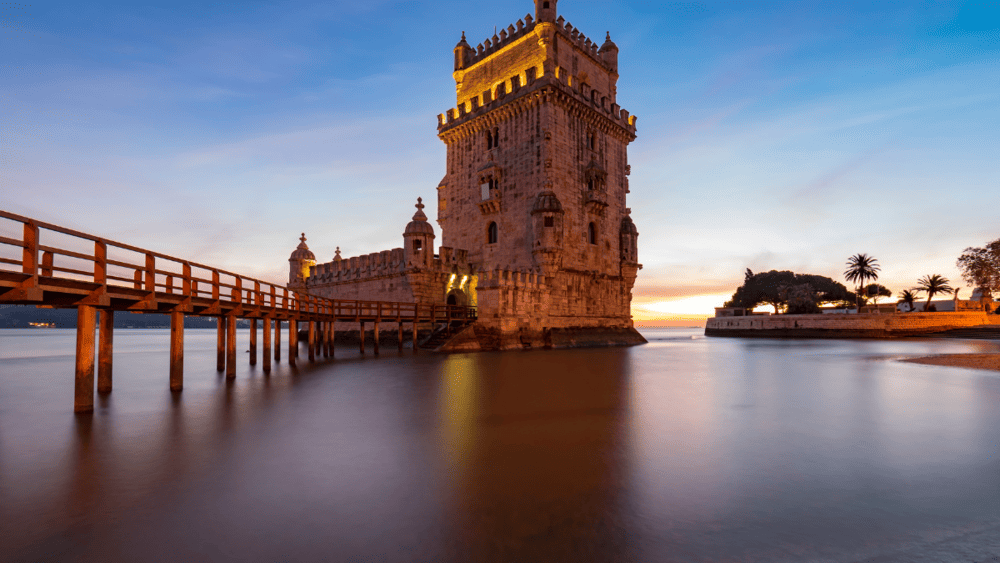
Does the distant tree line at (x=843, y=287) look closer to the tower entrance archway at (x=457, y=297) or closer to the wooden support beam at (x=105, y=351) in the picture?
the tower entrance archway at (x=457, y=297)

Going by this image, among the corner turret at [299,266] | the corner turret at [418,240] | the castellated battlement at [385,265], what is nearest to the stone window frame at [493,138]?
the corner turret at [418,240]

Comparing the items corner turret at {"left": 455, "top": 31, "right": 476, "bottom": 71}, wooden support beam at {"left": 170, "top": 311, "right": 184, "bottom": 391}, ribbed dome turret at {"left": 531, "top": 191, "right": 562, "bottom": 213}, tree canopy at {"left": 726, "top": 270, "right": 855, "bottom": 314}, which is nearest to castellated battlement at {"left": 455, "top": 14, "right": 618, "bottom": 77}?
corner turret at {"left": 455, "top": 31, "right": 476, "bottom": 71}

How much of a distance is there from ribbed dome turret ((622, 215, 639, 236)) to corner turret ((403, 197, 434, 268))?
15.2m

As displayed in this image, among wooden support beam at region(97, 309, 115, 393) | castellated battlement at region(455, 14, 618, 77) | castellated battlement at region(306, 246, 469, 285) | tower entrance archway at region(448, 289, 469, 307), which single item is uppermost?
castellated battlement at region(455, 14, 618, 77)

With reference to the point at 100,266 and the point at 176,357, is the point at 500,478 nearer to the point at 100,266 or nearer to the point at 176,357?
the point at 100,266

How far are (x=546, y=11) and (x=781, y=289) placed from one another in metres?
A: 61.5

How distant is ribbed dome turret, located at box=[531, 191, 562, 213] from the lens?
29.8 meters

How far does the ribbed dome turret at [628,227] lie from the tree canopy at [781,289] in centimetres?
4691

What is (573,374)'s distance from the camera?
664 inches

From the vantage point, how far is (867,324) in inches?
2031

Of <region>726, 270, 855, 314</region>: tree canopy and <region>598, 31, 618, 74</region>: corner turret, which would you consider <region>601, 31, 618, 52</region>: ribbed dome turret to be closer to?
<region>598, 31, 618, 74</region>: corner turret

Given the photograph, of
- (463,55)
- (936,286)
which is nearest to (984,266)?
(936,286)

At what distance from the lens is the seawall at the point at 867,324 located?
5050 cm

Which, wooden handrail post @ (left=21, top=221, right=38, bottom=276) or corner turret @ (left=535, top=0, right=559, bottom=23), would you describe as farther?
corner turret @ (left=535, top=0, right=559, bottom=23)
